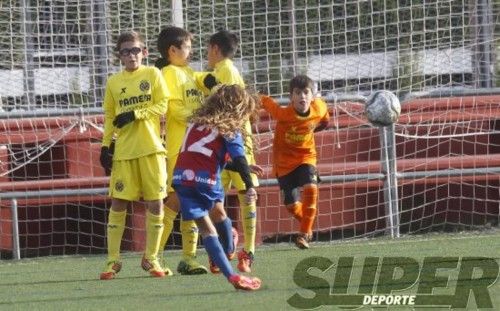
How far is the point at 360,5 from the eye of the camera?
13031 mm

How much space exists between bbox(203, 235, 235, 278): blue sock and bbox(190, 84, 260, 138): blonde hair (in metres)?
0.66

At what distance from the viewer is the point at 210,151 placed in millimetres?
8711

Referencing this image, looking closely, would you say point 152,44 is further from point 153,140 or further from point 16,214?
point 153,140

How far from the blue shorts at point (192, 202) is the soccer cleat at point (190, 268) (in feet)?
3.78

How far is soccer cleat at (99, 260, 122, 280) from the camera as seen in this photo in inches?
381

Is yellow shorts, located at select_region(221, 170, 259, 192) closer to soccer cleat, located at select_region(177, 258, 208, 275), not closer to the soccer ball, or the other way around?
soccer cleat, located at select_region(177, 258, 208, 275)

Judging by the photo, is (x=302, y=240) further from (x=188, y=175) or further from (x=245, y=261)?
(x=188, y=175)

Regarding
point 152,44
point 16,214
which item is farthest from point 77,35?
point 16,214

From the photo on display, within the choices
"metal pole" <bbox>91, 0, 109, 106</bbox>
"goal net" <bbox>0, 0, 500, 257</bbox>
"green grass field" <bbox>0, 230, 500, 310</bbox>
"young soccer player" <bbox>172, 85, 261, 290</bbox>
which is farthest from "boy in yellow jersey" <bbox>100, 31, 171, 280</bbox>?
"metal pole" <bbox>91, 0, 109, 106</bbox>

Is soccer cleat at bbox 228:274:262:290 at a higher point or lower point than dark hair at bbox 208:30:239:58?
lower

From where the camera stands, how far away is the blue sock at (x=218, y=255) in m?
8.33

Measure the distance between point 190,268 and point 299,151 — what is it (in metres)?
1.87

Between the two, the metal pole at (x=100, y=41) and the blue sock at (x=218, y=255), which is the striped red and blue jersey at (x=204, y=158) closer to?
the blue sock at (x=218, y=255)

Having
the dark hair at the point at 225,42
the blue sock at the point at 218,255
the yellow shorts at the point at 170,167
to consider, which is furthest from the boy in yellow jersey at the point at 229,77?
the blue sock at the point at 218,255
